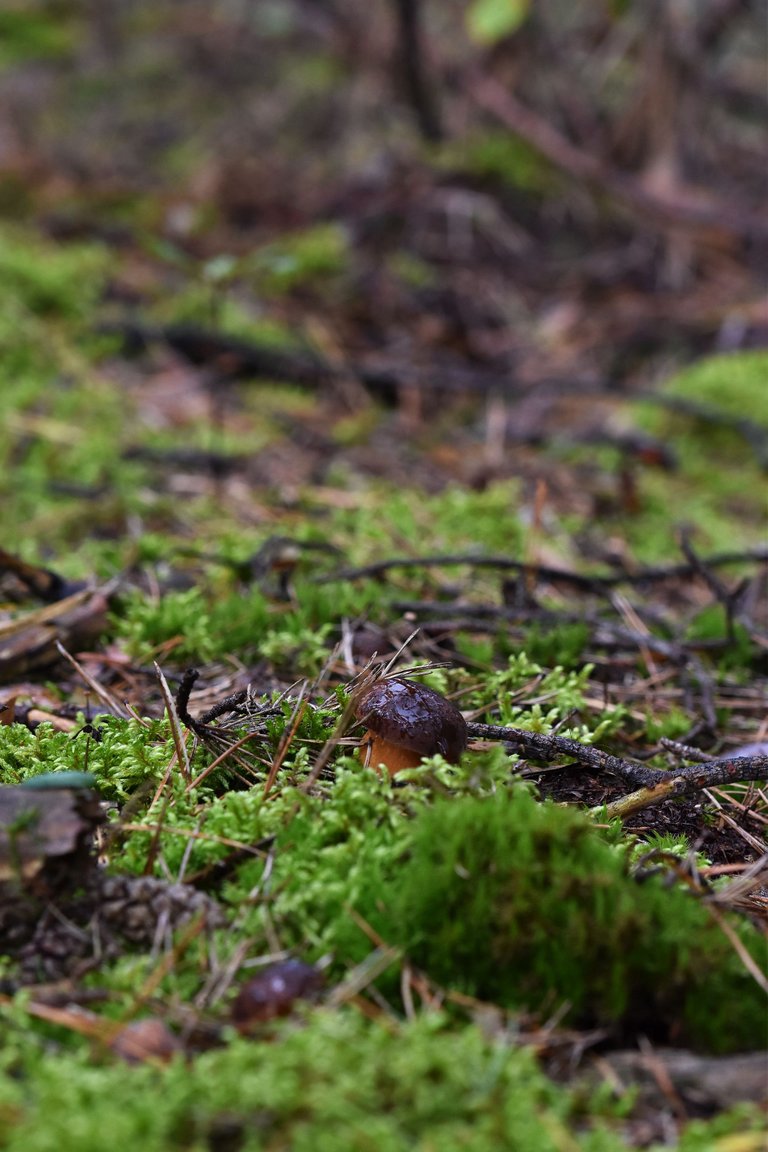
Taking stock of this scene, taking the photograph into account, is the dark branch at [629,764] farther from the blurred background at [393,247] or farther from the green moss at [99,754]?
the blurred background at [393,247]

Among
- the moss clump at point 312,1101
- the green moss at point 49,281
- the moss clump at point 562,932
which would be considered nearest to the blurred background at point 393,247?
the green moss at point 49,281

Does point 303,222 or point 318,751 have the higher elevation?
point 303,222

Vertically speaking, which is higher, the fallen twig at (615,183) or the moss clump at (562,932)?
the fallen twig at (615,183)

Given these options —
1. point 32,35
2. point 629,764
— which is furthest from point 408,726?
point 32,35

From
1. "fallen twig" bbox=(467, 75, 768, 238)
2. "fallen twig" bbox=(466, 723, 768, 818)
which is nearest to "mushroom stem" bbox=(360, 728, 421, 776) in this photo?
"fallen twig" bbox=(466, 723, 768, 818)

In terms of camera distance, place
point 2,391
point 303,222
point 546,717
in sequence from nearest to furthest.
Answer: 1. point 546,717
2. point 2,391
3. point 303,222

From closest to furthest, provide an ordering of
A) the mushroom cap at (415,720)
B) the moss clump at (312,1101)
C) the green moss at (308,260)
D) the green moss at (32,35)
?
the moss clump at (312,1101), the mushroom cap at (415,720), the green moss at (308,260), the green moss at (32,35)

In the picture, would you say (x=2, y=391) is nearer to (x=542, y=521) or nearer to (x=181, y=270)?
(x=181, y=270)

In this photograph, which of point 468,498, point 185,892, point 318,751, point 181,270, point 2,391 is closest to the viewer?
point 185,892

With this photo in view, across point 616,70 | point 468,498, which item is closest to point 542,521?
point 468,498
